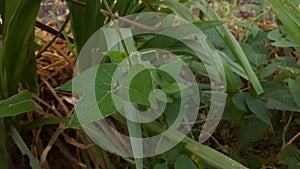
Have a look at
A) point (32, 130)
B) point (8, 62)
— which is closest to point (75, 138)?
point (32, 130)

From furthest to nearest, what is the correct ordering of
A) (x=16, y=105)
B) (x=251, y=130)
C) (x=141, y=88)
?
(x=251, y=130) < (x=16, y=105) < (x=141, y=88)

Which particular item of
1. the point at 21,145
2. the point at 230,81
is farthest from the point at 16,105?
the point at 230,81

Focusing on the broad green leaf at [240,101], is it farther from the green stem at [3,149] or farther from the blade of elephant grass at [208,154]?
the green stem at [3,149]

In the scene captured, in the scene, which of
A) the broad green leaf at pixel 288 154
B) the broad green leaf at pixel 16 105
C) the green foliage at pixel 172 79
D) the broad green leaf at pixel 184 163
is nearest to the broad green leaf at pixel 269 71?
the green foliage at pixel 172 79

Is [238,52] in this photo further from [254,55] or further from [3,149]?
[3,149]

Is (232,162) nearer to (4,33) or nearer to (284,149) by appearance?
(284,149)

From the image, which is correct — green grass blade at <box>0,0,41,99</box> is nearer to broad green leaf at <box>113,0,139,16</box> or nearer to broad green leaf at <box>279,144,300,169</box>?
broad green leaf at <box>113,0,139,16</box>
